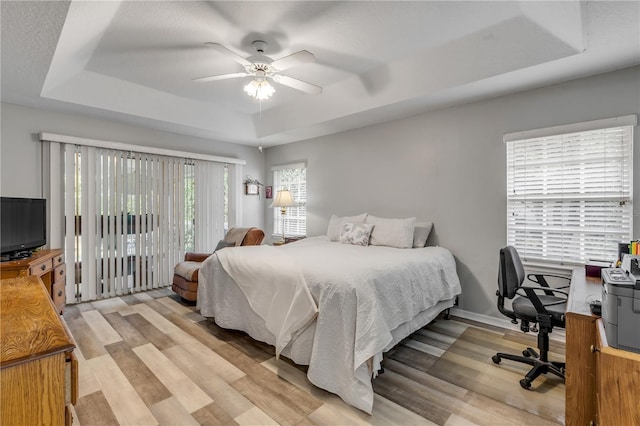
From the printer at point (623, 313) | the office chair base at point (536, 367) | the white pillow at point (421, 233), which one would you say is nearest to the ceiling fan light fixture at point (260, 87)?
the white pillow at point (421, 233)

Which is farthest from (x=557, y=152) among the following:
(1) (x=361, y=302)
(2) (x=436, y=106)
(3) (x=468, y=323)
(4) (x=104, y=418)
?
(4) (x=104, y=418)

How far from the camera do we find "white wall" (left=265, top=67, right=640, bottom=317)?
2.81 metres

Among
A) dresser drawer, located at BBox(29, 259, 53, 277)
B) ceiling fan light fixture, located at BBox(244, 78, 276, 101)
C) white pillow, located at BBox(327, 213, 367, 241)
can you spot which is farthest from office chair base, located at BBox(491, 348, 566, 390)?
dresser drawer, located at BBox(29, 259, 53, 277)

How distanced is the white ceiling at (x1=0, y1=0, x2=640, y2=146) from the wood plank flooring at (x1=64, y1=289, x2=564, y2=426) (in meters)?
2.45

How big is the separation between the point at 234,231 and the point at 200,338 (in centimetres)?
183

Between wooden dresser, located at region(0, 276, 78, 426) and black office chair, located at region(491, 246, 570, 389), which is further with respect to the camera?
black office chair, located at region(491, 246, 570, 389)

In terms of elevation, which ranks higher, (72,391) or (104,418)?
(72,391)

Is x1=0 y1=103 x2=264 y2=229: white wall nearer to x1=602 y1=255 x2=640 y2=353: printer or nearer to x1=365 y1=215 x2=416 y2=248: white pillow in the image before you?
x1=365 y1=215 x2=416 y2=248: white pillow

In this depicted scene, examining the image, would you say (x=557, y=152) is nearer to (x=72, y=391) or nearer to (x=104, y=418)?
(x=72, y=391)

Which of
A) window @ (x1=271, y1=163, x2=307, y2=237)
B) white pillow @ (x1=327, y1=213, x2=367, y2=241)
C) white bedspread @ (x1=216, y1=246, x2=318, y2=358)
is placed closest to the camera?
white bedspread @ (x1=216, y1=246, x2=318, y2=358)

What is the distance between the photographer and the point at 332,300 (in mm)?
2066

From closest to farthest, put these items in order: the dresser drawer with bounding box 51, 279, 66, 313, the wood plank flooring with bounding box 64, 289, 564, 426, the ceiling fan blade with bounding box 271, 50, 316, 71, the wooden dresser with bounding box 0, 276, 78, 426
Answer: the wooden dresser with bounding box 0, 276, 78, 426, the wood plank flooring with bounding box 64, 289, 564, 426, the ceiling fan blade with bounding box 271, 50, 316, 71, the dresser drawer with bounding box 51, 279, 66, 313

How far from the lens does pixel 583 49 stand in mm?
2324

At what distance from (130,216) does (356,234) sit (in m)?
3.19
